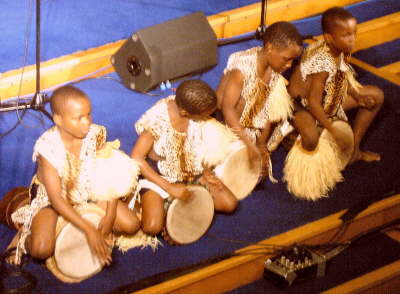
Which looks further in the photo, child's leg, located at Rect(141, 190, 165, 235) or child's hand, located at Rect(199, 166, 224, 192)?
child's hand, located at Rect(199, 166, 224, 192)

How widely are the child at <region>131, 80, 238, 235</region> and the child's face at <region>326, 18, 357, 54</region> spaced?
92 centimetres

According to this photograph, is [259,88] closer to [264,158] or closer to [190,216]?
[264,158]

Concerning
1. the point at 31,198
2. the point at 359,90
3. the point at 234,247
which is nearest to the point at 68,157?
the point at 31,198

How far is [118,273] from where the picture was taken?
3.04 metres

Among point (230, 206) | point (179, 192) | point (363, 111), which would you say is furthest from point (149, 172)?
point (363, 111)

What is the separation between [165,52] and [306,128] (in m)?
1.08

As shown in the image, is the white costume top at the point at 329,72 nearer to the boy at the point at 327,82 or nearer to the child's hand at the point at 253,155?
the boy at the point at 327,82

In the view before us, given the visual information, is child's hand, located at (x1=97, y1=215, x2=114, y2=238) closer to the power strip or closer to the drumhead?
the power strip

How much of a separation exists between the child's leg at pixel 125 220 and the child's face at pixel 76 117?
487mm

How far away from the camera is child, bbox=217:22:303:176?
3381 mm

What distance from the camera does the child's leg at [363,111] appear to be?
12.7 feet

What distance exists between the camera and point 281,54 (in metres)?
3.38

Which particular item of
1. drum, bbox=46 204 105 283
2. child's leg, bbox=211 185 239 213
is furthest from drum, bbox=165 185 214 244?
drum, bbox=46 204 105 283

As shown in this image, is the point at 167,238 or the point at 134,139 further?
the point at 134,139
